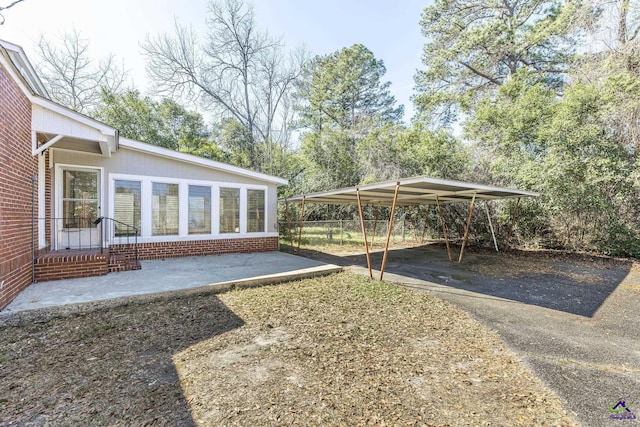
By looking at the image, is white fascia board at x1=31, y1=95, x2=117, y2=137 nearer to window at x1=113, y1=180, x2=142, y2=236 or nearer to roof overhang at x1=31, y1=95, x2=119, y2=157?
roof overhang at x1=31, y1=95, x2=119, y2=157

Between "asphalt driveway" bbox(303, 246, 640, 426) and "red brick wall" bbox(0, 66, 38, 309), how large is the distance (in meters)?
6.30

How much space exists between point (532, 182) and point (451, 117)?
916 cm

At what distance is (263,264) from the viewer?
7.18 metres

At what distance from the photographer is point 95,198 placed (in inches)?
267

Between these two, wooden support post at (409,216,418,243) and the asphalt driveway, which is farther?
wooden support post at (409,216,418,243)

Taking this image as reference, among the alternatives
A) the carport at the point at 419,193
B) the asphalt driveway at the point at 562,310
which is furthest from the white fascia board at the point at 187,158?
the asphalt driveway at the point at 562,310

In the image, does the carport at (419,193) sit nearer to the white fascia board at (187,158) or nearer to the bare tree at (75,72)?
the white fascia board at (187,158)

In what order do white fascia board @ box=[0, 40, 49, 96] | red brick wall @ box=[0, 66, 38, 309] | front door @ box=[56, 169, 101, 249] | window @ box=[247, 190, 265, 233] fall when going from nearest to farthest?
red brick wall @ box=[0, 66, 38, 309]
white fascia board @ box=[0, 40, 49, 96]
front door @ box=[56, 169, 101, 249]
window @ box=[247, 190, 265, 233]

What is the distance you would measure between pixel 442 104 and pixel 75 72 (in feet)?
74.5

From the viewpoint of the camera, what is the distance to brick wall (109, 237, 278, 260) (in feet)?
23.7

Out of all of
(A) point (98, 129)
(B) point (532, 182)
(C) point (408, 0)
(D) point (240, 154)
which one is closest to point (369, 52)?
(C) point (408, 0)

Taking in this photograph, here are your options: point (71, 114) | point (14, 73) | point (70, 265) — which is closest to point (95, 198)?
point (70, 265)

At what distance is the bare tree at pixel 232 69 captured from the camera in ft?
55.9

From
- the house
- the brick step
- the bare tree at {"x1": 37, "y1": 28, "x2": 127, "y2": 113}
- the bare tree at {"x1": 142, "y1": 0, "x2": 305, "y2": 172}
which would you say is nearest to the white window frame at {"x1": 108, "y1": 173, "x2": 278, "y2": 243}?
the house
